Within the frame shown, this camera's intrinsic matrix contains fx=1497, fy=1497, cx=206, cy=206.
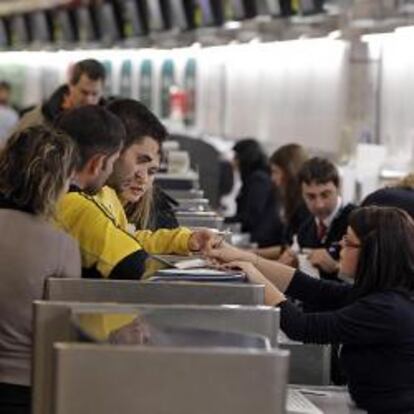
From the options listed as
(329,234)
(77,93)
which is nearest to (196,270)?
(329,234)

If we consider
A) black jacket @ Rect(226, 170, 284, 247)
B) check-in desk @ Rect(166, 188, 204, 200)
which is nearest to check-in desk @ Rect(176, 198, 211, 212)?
check-in desk @ Rect(166, 188, 204, 200)

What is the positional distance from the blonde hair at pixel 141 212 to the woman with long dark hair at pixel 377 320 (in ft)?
3.20

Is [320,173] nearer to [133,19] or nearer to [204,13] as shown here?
[204,13]

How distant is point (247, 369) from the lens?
3250 mm

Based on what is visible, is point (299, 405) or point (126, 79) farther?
point (126, 79)

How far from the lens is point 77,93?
8594 millimetres

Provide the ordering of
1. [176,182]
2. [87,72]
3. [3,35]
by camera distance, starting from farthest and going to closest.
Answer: [3,35] → [176,182] → [87,72]

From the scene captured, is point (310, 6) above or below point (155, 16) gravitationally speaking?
above

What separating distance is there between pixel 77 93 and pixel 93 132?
13.5 feet

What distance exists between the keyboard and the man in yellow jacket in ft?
1.90

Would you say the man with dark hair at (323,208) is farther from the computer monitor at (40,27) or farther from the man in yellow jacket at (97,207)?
the computer monitor at (40,27)

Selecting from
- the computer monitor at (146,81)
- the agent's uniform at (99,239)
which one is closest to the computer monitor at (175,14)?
the computer monitor at (146,81)

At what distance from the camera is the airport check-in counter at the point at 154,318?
367cm

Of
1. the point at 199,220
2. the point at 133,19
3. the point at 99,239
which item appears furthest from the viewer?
the point at 133,19
